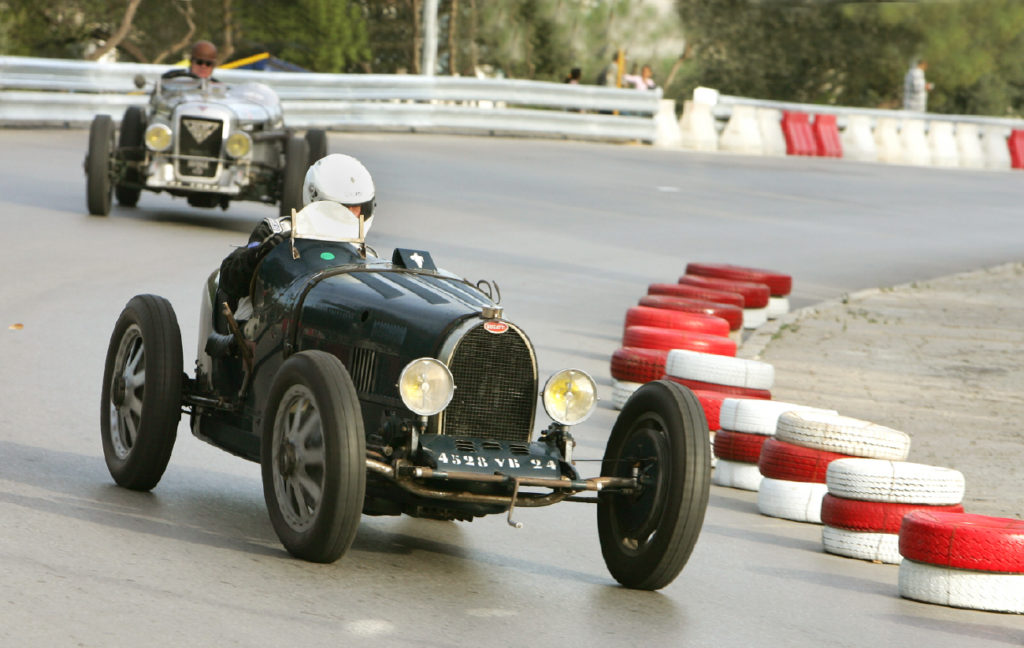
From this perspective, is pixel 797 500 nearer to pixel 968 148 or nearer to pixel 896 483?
pixel 896 483

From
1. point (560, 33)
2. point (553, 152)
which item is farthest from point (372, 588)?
point (560, 33)

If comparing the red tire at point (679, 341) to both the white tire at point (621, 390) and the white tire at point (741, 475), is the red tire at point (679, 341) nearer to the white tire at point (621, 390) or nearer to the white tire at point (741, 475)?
the white tire at point (621, 390)

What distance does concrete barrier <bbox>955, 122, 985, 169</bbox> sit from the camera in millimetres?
37031

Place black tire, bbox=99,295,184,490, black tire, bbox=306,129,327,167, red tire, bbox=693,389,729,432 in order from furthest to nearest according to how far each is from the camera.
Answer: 1. black tire, bbox=306,129,327,167
2. red tire, bbox=693,389,729,432
3. black tire, bbox=99,295,184,490

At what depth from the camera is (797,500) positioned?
8422 millimetres

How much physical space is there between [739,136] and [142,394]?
2820 centimetres

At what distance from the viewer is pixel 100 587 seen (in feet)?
17.9

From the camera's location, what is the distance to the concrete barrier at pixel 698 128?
3388 centimetres

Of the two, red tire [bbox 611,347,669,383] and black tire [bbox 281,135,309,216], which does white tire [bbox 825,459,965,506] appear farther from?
black tire [bbox 281,135,309,216]

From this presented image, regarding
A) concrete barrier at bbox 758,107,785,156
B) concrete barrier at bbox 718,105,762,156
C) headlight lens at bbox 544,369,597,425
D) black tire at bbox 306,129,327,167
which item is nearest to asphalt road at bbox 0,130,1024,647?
headlight lens at bbox 544,369,597,425

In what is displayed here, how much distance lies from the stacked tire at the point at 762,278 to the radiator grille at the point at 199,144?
5.02 m

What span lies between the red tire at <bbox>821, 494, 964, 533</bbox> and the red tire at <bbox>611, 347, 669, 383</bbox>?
122 inches

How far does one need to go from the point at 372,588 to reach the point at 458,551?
95cm

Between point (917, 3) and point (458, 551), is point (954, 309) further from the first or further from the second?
point (917, 3)
